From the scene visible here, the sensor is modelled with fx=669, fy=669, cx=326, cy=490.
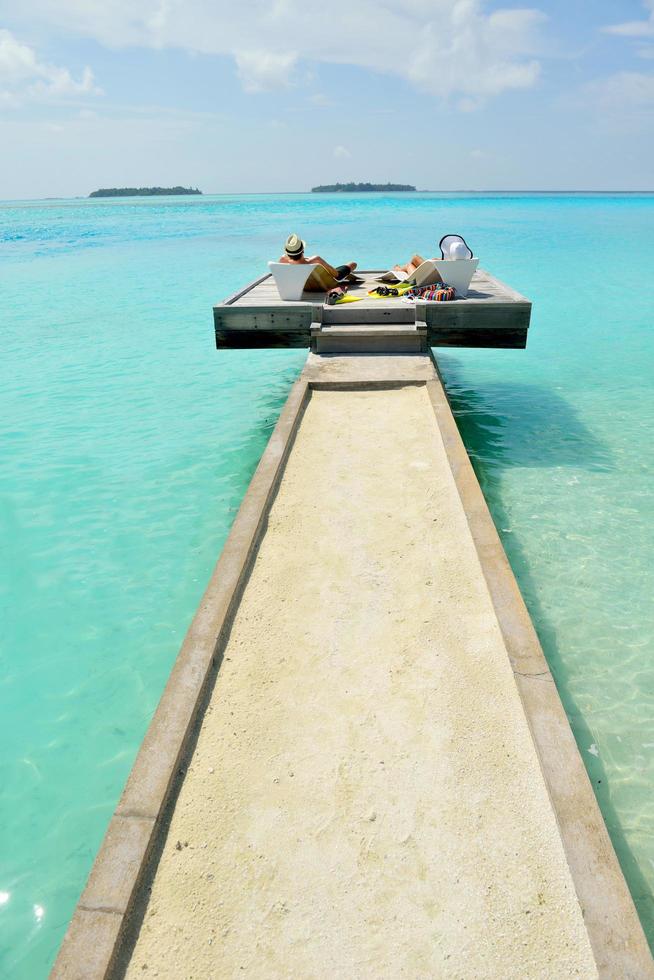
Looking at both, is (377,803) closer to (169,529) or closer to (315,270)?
(169,529)

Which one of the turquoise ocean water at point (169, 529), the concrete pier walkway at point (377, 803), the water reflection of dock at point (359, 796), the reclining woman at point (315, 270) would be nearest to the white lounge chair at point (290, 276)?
the reclining woman at point (315, 270)

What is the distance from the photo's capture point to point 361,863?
264 cm

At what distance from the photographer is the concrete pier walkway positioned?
2.36 metres

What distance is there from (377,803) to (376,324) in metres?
7.52

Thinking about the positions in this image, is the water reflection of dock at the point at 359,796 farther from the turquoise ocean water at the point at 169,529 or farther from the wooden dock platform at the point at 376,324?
the wooden dock platform at the point at 376,324

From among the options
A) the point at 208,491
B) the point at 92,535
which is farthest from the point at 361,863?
the point at 208,491

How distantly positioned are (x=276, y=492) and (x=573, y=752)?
3.27 metres

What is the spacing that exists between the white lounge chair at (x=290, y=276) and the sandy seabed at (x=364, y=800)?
561 centimetres

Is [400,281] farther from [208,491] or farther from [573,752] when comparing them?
[573,752]

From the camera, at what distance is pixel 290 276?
9.27m

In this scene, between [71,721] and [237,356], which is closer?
[71,721]

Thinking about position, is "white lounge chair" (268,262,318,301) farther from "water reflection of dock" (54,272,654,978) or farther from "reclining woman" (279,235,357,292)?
"water reflection of dock" (54,272,654,978)

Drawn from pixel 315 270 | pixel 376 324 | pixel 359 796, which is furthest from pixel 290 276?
pixel 359 796

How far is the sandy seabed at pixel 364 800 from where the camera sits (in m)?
2.37
